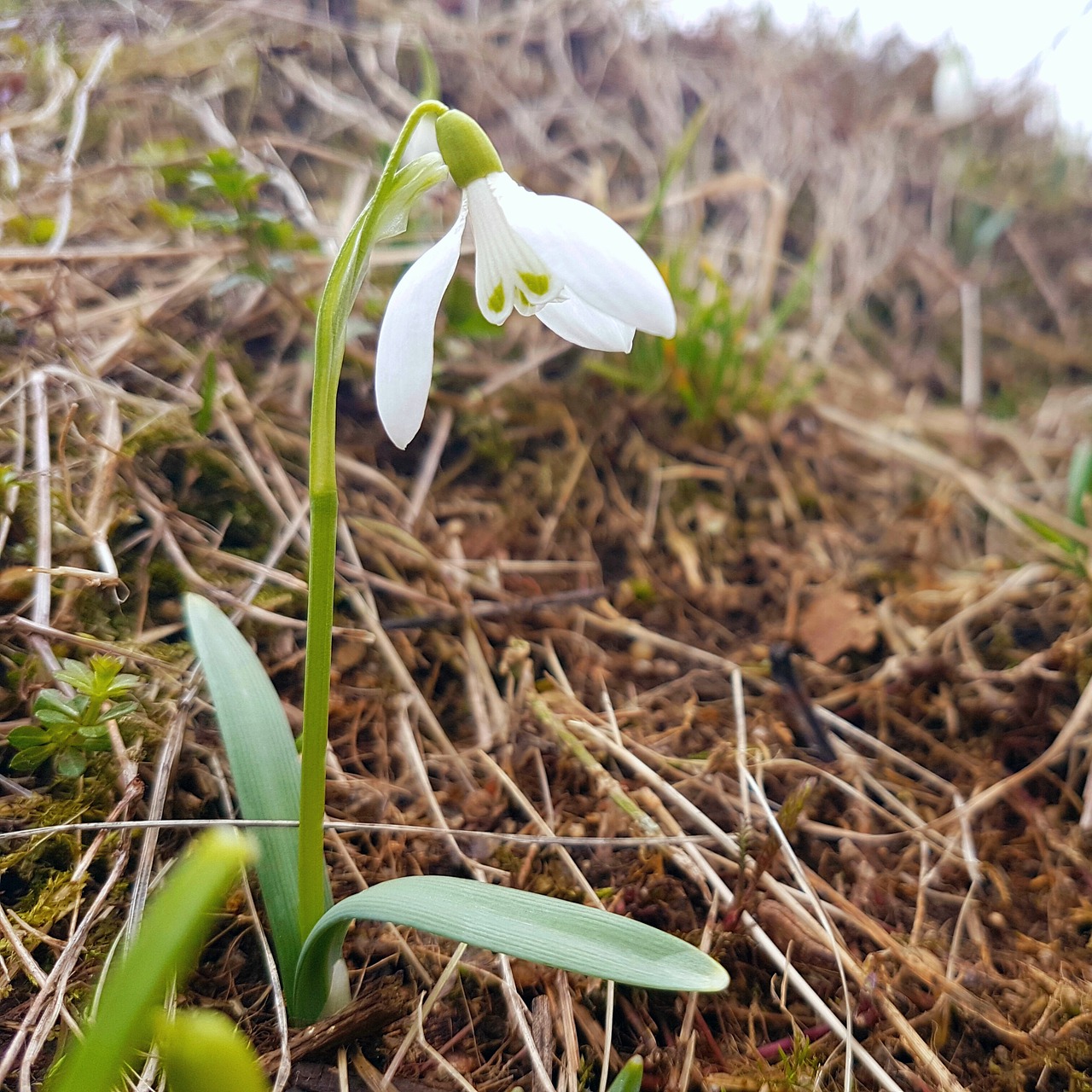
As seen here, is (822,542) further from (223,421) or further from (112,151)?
(112,151)

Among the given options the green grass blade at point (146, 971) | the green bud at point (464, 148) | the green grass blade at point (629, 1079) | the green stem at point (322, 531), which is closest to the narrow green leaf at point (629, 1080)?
the green grass blade at point (629, 1079)

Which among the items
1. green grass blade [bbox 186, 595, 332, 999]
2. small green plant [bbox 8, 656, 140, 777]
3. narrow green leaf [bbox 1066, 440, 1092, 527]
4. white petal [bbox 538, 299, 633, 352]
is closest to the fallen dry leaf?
narrow green leaf [bbox 1066, 440, 1092, 527]

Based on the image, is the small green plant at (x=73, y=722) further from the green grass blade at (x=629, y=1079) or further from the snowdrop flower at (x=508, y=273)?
the green grass blade at (x=629, y=1079)

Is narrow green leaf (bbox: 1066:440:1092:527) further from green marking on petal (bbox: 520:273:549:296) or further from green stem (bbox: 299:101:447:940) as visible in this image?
green stem (bbox: 299:101:447:940)

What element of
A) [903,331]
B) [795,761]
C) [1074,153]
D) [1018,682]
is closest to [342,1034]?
[795,761]

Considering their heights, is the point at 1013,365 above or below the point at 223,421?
above

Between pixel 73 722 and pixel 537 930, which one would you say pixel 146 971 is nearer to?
pixel 537 930
